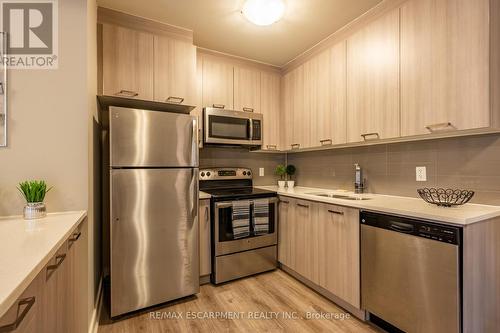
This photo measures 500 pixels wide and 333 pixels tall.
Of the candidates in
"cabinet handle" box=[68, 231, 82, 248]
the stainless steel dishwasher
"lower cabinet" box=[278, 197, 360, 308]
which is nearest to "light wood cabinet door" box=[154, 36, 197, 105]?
"cabinet handle" box=[68, 231, 82, 248]

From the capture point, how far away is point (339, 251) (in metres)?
1.99

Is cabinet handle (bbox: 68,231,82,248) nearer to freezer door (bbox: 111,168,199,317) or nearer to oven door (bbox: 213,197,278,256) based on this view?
freezer door (bbox: 111,168,199,317)

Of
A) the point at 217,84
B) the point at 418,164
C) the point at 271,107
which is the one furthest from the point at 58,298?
the point at 271,107

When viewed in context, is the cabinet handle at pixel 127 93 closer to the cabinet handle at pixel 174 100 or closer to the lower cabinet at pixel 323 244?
the cabinet handle at pixel 174 100

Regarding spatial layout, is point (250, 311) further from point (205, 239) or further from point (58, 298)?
point (58, 298)

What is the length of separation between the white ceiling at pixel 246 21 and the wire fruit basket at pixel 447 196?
154cm

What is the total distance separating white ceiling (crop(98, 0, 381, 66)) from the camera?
6.53ft

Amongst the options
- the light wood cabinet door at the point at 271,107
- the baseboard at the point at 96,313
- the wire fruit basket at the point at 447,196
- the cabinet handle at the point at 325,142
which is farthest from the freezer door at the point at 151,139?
the wire fruit basket at the point at 447,196

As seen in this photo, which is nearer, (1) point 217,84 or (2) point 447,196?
(2) point 447,196

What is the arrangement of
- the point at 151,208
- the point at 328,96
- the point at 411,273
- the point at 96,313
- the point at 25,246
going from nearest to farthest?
the point at 25,246 → the point at 411,273 → the point at 96,313 → the point at 151,208 → the point at 328,96

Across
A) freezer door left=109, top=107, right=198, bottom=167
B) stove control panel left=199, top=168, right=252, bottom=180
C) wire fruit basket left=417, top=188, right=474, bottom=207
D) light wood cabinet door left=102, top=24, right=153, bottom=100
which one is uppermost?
light wood cabinet door left=102, top=24, right=153, bottom=100

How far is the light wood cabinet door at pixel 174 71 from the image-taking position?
2291mm

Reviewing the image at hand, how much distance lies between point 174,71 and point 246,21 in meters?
0.81

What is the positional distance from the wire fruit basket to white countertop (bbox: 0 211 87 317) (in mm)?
2114
